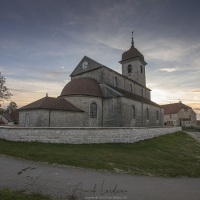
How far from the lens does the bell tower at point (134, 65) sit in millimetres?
37219

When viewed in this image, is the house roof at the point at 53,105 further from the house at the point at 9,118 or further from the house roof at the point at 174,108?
the house roof at the point at 174,108

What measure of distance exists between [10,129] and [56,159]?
8.86 m

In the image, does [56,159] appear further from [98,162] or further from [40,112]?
[40,112]

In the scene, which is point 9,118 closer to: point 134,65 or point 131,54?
point 134,65

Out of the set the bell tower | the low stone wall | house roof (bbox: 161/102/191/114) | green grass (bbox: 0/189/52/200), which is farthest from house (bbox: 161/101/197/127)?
green grass (bbox: 0/189/52/200)

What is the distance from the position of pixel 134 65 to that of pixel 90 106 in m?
19.2

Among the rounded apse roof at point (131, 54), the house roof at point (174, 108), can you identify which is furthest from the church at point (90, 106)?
the house roof at point (174, 108)

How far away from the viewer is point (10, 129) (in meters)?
16.2

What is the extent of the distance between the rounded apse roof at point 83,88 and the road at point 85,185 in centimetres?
1536

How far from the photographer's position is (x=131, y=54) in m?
37.9

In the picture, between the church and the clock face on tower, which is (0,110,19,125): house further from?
the clock face on tower

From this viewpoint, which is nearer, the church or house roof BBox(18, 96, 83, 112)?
house roof BBox(18, 96, 83, 112)

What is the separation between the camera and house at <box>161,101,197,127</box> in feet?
173

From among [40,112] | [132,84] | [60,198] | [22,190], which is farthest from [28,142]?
[132,84]
